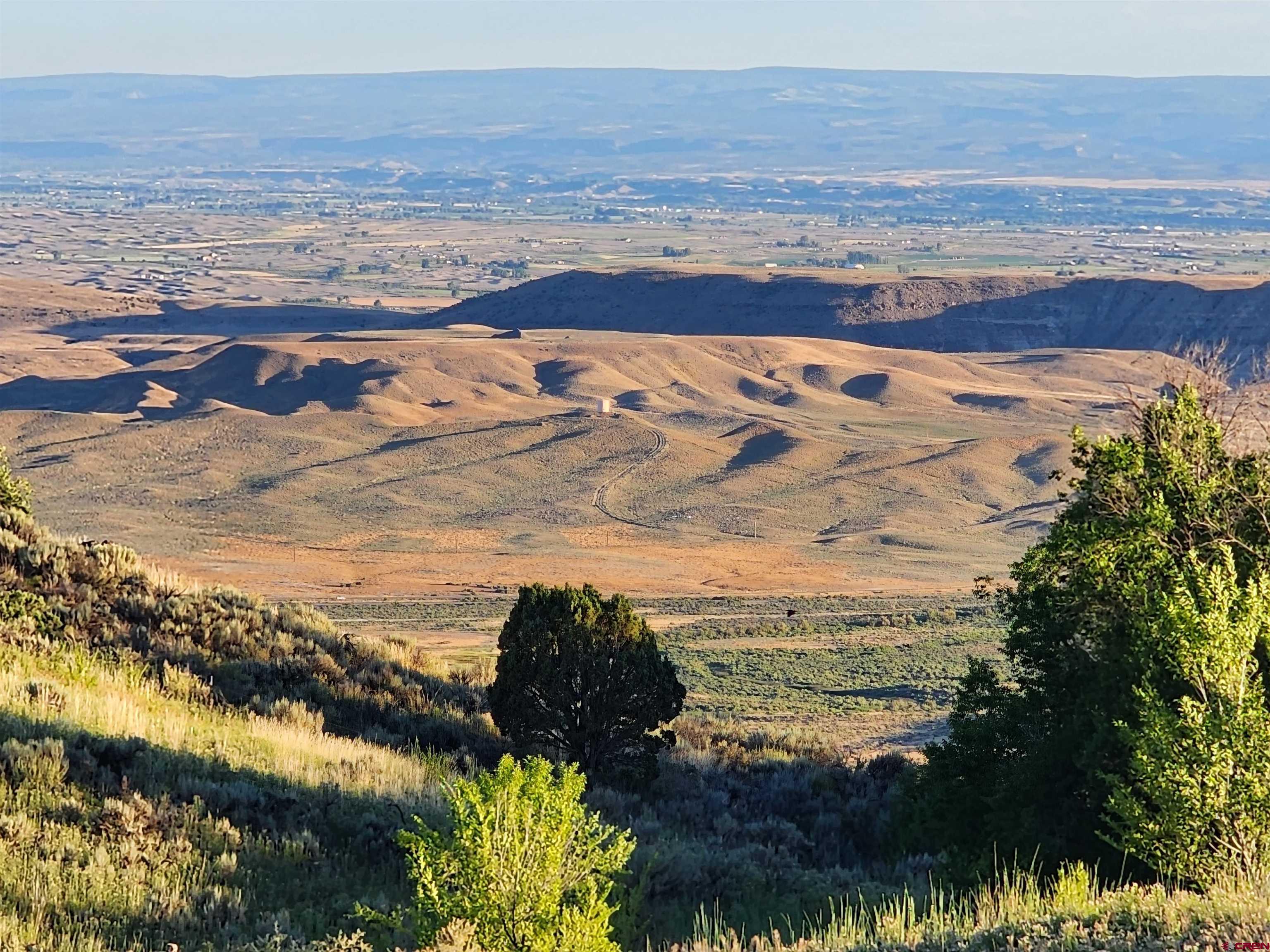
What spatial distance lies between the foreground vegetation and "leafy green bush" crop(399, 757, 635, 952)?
17mm

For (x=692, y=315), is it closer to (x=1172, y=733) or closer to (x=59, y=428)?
(x=59, y=428)

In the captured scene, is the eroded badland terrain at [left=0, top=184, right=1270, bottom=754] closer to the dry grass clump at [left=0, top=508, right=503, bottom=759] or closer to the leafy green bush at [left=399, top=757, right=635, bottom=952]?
the dry grass clump at [left=0, top=508, right=503, bottom=759]

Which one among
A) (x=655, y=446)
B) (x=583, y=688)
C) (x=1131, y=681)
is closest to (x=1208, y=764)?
(x=1131, y=681)

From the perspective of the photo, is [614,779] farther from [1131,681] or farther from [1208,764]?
[1208,764]

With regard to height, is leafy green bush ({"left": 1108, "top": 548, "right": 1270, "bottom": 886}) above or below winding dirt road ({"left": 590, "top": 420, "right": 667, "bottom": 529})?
above

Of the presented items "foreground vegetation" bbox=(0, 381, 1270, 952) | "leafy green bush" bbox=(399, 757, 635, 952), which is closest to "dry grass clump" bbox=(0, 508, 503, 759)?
"foreground vegetation" bbox=(0, 381, 1270, 952)

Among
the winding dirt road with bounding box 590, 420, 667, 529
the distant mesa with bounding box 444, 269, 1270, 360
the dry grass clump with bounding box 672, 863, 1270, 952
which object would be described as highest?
the dry grass clump with bounding box 672, 863, 1270, 952

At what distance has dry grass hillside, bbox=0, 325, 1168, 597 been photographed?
4631cm

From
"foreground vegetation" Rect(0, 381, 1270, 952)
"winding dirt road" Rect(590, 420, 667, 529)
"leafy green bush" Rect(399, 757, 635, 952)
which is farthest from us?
"winding dirt road" Rect(590, 420, 667, 529)

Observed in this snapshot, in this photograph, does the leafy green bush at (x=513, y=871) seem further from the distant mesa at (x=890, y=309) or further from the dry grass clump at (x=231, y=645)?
the distant mesa at (x=890, y=309)

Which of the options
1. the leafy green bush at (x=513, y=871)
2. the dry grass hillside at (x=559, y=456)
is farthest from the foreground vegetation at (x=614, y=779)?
the dry grass hillside at (x=559, y=456)

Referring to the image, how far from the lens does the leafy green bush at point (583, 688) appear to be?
15031 millimetres

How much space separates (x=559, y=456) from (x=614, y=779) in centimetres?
4646

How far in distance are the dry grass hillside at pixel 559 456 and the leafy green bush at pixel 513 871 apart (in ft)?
106
